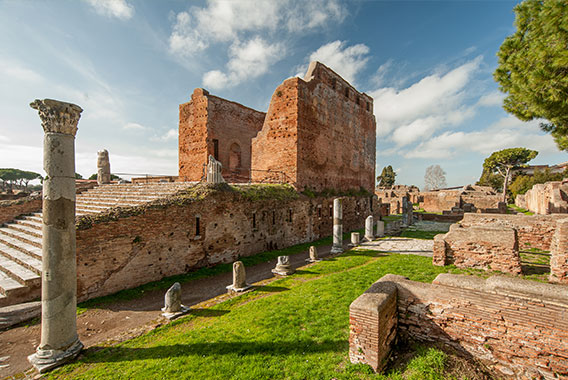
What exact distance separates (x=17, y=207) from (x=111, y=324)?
1231 cm

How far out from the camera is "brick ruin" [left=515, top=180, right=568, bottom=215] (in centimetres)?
1747

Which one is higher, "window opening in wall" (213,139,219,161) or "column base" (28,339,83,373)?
"window opening in wall" (213,139,219,161)

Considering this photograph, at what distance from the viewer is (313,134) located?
17.6 meters

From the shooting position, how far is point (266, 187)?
14391mm

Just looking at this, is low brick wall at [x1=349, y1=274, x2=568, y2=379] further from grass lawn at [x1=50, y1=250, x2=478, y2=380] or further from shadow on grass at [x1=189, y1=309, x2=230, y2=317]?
shadow on grass at [x1=189, y1=309, x2=230, y2=317]

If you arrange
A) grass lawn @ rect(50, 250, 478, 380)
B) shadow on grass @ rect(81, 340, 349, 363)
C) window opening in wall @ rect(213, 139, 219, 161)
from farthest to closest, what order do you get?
window opening in wall @ rect(213, 139, 219, 161) → shadow on grass @ rect(81, 340, 349, 363) → grass lawn @ rect(50, 250, 478, 380)

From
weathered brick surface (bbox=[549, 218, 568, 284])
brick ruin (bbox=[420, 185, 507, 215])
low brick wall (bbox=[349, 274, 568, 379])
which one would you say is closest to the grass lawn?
low brick wall (bbox=[349, 274, 568, 379])

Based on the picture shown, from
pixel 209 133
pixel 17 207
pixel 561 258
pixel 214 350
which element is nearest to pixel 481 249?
pixel 561 258

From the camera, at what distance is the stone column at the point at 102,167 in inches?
741

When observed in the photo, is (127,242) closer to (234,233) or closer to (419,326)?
(234,233)

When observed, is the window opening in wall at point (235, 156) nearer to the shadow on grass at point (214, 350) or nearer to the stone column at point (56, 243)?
the stone column at point (56, 243)

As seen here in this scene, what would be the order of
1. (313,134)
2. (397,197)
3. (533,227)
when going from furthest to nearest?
(397,197) < (313,134) < (533,227)

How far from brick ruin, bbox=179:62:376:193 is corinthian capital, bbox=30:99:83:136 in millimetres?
11567

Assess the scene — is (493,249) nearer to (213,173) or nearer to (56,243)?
(213,173)
